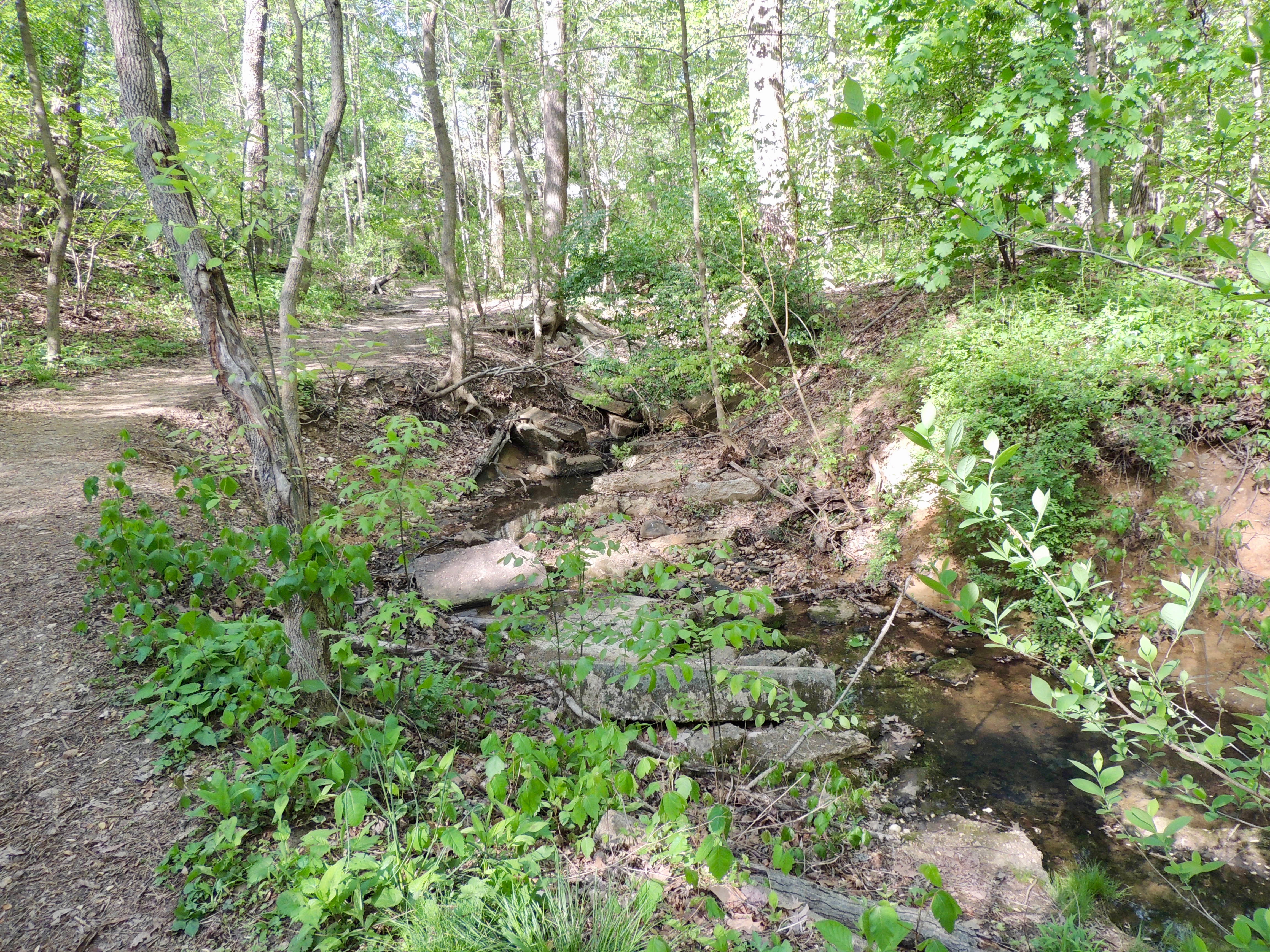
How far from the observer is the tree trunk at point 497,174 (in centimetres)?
1281

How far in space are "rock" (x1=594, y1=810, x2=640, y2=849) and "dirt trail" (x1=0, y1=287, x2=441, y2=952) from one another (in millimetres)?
1403

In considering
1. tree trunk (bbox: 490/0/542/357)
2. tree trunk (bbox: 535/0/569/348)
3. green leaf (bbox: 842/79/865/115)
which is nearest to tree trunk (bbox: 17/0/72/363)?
tree trunk (bbox: 490/0/542/357)

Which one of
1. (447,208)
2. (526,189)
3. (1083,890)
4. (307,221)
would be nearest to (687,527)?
(307,221)

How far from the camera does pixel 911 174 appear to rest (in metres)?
6.70

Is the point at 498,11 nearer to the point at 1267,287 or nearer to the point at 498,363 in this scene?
the point at 498,363

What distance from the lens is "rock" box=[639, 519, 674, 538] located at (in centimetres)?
767

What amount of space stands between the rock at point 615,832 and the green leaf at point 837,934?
1.37 metres

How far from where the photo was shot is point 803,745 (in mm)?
4031

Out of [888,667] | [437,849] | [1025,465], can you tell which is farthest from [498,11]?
[437,849]

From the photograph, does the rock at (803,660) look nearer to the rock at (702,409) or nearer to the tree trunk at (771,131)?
the rock at (702,409)

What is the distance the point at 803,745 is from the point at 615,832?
1.76m

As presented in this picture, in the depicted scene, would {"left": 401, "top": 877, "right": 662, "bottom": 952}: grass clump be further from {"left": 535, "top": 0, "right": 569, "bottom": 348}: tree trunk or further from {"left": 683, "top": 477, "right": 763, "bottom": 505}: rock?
{"left": 535, "top": 0, "right": 569, "bottom": 348}: tree trunk

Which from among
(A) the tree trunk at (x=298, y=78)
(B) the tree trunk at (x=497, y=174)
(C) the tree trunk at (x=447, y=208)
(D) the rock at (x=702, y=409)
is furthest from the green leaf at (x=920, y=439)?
(B) the tree trunk at (x=497, y=174)

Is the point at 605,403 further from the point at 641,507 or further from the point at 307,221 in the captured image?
the point at 307,221
